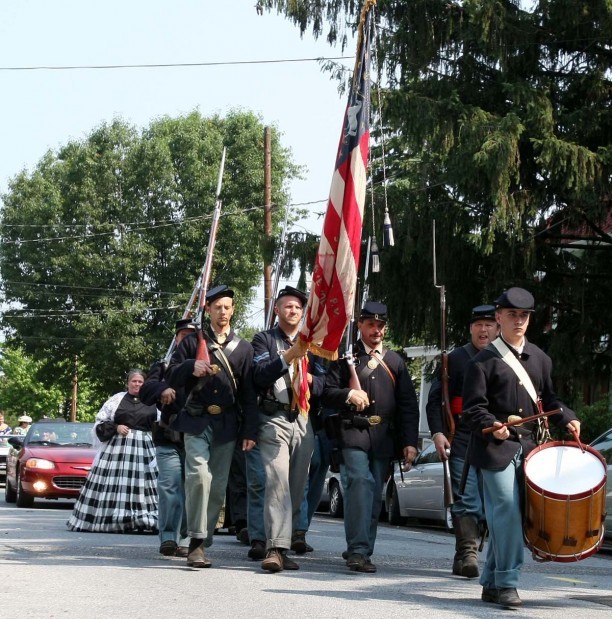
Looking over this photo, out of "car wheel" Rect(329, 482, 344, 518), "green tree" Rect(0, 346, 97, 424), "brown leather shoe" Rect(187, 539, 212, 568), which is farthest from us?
"green tree" Rect(0, 346, 97, 424)

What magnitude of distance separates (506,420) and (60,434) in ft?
49.3

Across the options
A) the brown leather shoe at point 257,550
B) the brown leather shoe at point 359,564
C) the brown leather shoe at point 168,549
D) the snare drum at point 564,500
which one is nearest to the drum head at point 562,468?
the snare drum at point 564,500

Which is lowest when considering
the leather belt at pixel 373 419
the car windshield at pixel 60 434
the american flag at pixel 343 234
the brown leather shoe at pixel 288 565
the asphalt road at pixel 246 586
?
the asphalt road at pixel 246 586

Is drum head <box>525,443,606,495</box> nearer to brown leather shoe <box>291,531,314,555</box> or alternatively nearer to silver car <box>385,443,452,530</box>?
brown leather shoe <box>291,531,314,555</box>

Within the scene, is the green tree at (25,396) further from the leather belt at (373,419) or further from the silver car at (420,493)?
the leather belt at (373,419)

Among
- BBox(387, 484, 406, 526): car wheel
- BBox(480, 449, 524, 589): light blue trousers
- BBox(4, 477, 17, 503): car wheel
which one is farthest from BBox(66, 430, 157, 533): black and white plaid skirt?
BBox(4, 477, 17, 503): car wheel

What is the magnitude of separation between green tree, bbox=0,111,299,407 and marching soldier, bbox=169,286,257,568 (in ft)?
131

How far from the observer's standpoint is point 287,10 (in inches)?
901

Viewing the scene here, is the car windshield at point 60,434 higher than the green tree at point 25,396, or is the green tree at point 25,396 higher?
the green tree at point 25,396

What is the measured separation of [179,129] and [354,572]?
46968mm

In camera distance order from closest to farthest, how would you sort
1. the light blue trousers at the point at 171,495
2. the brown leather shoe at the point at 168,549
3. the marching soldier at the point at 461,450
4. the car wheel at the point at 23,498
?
the marching soldier at the point at 461,450, the brown leather shoe at the point at 168,549, the light blue trousers at the point at 171,495, the car wheel at the point at 23,498

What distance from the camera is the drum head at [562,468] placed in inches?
324

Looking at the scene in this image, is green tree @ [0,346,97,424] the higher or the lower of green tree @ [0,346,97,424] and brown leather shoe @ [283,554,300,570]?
the higher

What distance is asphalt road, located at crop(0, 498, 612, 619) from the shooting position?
7984 millimetres
